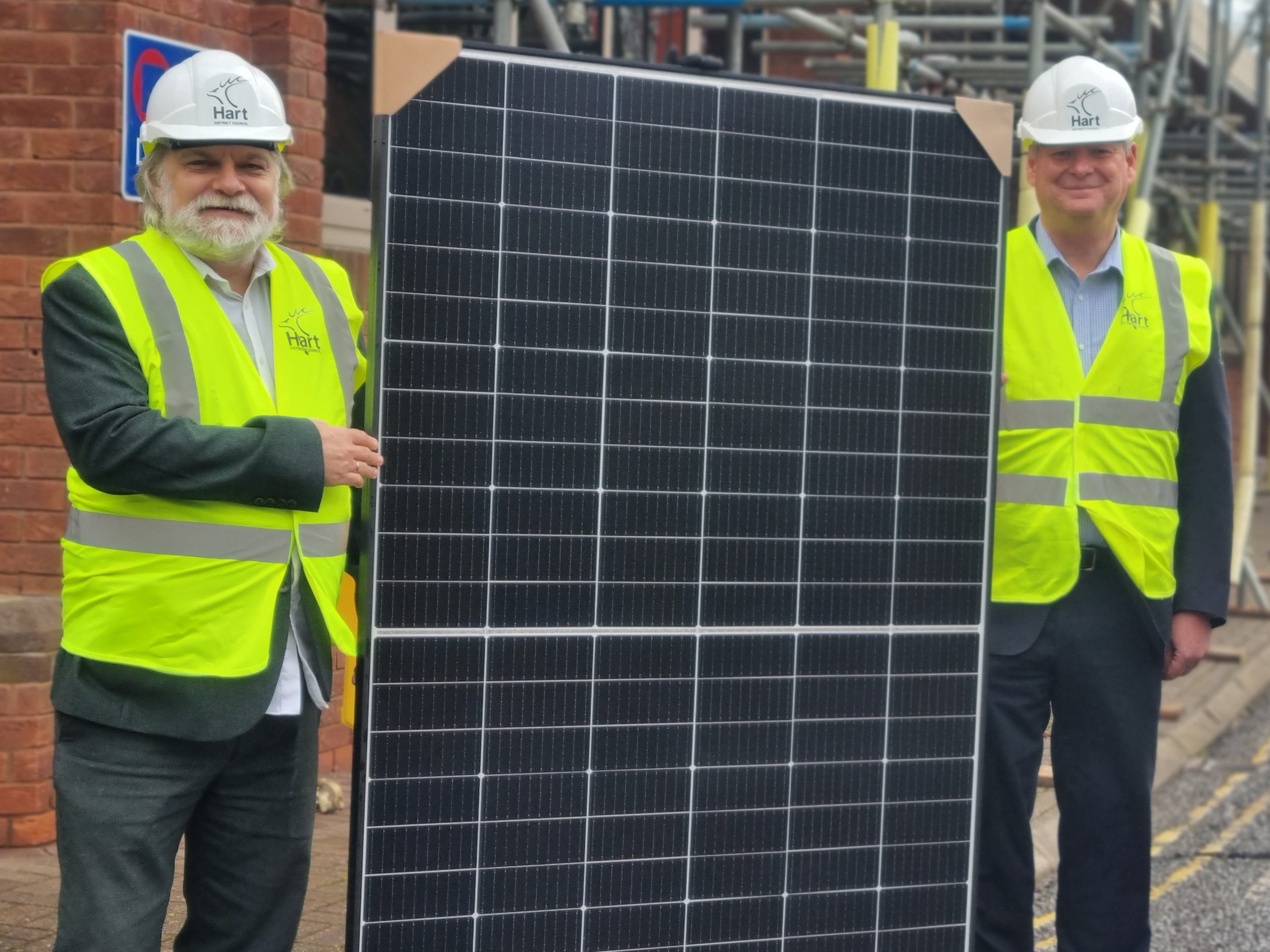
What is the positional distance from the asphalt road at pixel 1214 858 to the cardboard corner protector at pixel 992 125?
2873mm

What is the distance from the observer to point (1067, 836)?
4766mm

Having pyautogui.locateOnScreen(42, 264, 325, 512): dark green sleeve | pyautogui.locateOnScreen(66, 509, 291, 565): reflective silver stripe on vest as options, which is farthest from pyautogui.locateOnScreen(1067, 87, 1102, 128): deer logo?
pyautogui.locateOnScreen(66, 509, 291, 565): reflective silver stripe on vest

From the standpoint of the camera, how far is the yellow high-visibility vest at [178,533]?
3461mm

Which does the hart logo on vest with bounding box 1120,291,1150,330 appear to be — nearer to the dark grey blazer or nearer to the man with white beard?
the dark grey blazer

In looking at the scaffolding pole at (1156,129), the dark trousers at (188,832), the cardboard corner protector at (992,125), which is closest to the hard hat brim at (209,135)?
the dark trousers at (188,832)

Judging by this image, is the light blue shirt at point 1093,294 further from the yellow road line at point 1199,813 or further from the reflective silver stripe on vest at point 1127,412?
the yellow road line at point 1199,813

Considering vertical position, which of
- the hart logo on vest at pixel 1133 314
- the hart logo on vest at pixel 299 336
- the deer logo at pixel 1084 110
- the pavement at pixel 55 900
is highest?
the deer logo at pixel 1084 110

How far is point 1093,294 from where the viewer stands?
4723 millimetres

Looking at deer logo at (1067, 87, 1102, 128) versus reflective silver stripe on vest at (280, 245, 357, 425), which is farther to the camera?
deer logo at (1067, 87, 1102, 128)

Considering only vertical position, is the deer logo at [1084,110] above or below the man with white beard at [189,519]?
above

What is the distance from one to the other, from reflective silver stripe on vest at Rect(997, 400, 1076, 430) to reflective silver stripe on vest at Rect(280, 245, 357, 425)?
1.71 m

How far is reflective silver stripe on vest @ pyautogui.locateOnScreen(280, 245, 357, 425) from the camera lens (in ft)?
12.4

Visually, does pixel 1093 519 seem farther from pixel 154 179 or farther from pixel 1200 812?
pixel 1200 812

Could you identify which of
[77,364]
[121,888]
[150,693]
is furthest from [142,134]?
[121,888]
